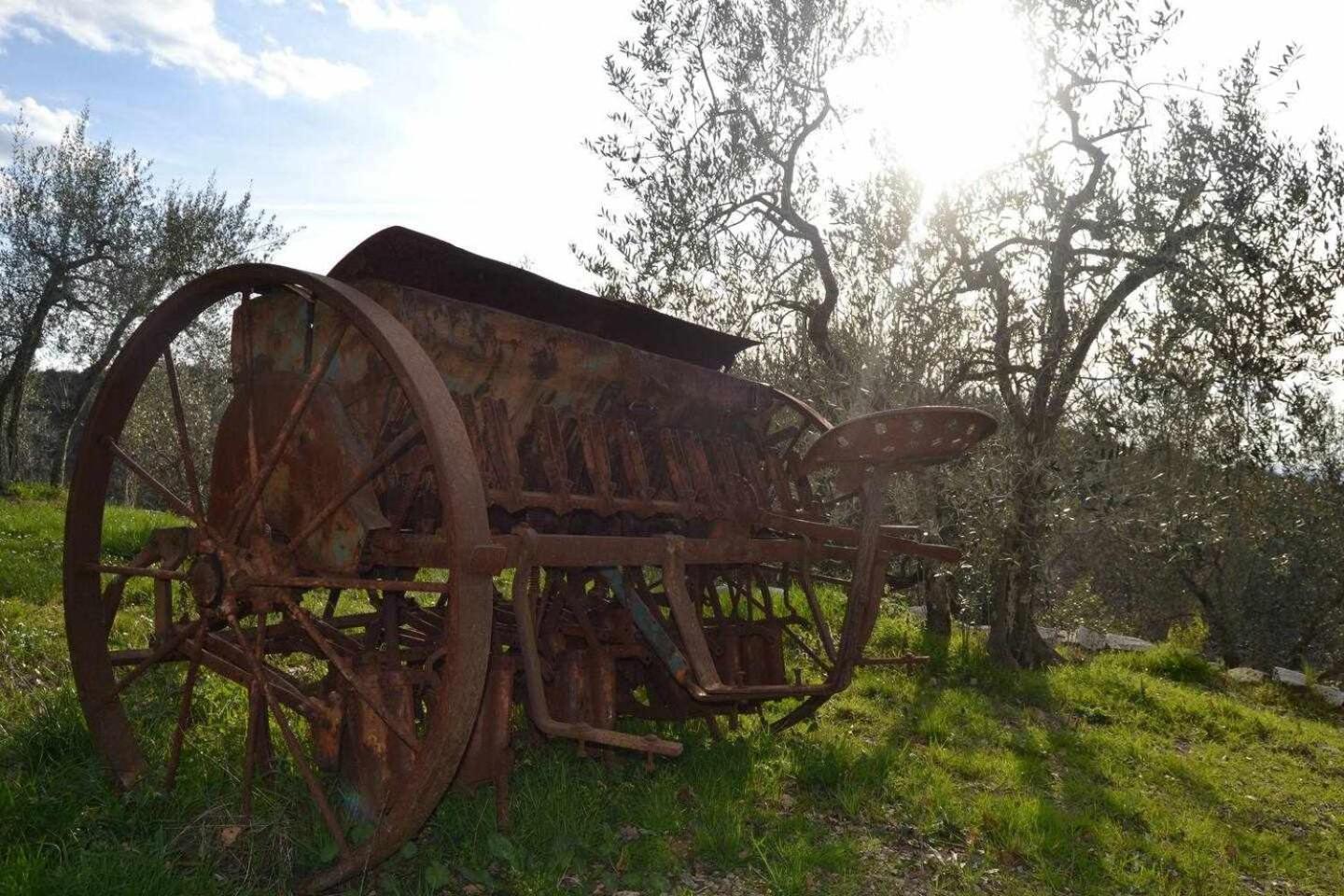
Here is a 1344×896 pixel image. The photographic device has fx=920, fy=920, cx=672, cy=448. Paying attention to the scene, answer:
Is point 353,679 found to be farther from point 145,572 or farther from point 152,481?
point 152,481

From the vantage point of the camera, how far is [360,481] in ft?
11.5

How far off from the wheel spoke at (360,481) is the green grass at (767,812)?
3.79ft

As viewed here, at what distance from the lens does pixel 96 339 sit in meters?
19.0

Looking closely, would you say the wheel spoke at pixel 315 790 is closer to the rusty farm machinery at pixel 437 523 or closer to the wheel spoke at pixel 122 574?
the rusty farm machinery at pixel 437 523

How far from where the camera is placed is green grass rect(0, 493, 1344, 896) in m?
3.55

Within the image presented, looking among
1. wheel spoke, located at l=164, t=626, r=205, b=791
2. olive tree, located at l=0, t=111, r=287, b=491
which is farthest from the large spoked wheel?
olive tree, located at l=0, t=111, r=287, b=491

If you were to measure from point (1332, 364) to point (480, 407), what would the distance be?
8.84 m

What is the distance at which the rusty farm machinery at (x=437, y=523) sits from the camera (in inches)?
133

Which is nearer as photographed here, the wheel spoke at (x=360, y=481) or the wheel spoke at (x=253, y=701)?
the wheel spoke at (x=360, y=481)

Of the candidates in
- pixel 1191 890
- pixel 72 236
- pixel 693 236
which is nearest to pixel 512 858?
pixel 1191 890

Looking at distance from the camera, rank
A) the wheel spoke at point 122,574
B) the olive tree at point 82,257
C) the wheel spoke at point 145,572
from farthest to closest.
Answer: the olive tree at point 82,257, the wheel spoke at point 122,574, the wheel spoke at point 145,572

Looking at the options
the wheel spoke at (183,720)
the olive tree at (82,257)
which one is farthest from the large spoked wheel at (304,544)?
the olive tree at (82,257)

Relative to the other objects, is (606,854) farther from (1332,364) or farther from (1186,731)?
(1332,364)

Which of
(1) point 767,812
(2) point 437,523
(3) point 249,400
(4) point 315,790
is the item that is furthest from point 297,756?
(1) point 767,812
